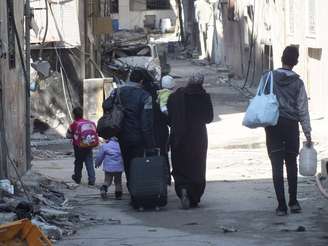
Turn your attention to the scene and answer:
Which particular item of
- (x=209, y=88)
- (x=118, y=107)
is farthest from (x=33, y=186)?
(x=209, y=88)

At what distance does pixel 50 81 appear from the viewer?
20859mm

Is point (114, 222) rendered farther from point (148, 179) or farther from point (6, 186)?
point (6, 186)

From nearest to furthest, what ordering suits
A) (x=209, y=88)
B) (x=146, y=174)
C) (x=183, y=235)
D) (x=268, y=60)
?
(x=183, y=235) < (x=146, y=174) < (x=268, y=60) < (x=209, y=88)

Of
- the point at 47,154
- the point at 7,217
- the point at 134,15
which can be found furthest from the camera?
the point at 134,15

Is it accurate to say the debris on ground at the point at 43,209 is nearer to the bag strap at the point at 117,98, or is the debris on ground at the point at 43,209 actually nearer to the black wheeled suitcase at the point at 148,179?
the black wheeled suitcase at the point at 148,179

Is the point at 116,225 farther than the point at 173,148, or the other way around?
the point at 173,148

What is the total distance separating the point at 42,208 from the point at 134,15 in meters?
57.0

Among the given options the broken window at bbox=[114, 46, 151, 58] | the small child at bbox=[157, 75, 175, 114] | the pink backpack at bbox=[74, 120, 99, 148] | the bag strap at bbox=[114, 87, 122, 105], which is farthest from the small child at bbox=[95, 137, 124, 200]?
the broken window at bbox=[114, 46, 151, 58]

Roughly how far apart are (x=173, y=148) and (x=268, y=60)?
19225 millimetres

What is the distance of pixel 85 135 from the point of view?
42.2 feet

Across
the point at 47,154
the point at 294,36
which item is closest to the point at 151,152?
the point at 47,154

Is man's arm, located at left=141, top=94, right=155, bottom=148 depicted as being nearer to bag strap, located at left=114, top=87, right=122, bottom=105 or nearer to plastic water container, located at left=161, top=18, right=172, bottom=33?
bag strap, located at left=114, top=87, right=122, bottom=105

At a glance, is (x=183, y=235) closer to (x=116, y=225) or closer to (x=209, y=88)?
(x=116, y=225)

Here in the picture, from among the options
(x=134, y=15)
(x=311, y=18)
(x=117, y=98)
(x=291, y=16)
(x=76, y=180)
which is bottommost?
(x=134, y=15)
